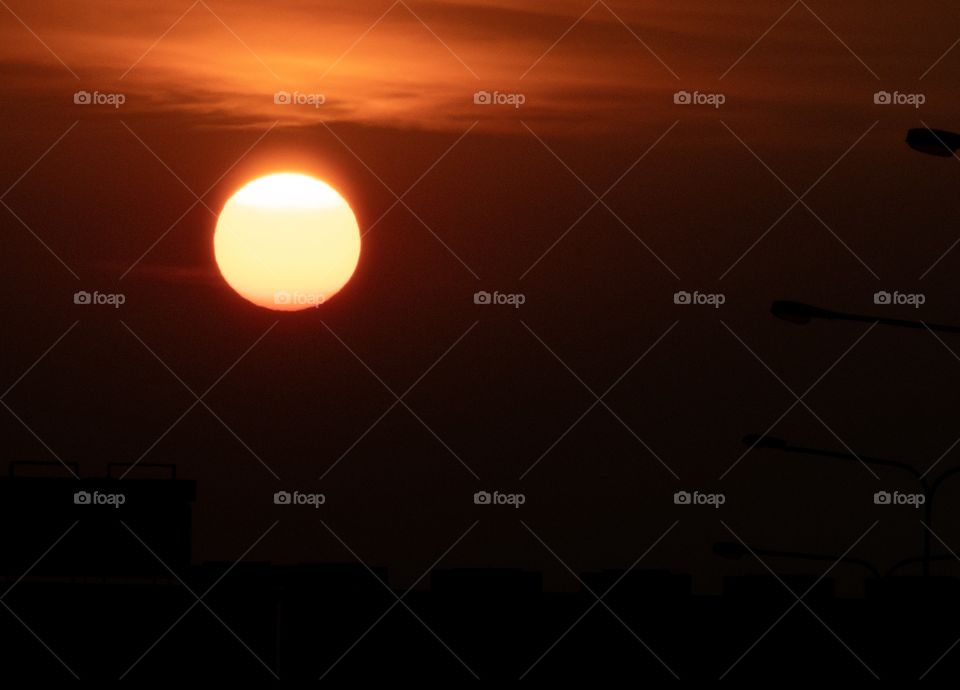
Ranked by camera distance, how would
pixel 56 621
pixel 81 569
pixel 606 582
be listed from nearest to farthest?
pixel 606 582, pixel 56 621, pixel 81 569

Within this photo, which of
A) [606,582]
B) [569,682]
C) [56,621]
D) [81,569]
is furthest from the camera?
[81,569]

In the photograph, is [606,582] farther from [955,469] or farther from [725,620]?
[955,469]

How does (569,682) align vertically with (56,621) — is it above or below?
below

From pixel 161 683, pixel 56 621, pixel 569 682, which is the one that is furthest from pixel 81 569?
pixel 569 682

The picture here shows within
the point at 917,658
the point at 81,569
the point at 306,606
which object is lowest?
the point at 917,658

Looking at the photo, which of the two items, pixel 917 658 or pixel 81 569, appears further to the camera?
pixel 81 569

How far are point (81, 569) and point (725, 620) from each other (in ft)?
73.1

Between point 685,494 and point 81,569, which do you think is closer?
point 685,494

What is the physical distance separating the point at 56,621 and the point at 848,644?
Result: 13.2 meters

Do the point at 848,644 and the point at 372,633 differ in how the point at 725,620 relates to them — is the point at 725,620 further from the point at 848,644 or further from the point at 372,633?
the point at 372,633

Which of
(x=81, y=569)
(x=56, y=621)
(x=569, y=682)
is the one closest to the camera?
(x=569, y=682)

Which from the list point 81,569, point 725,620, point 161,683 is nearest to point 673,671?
point 725,620

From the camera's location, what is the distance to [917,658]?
86.4 feet

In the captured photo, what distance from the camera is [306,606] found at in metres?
26.5
